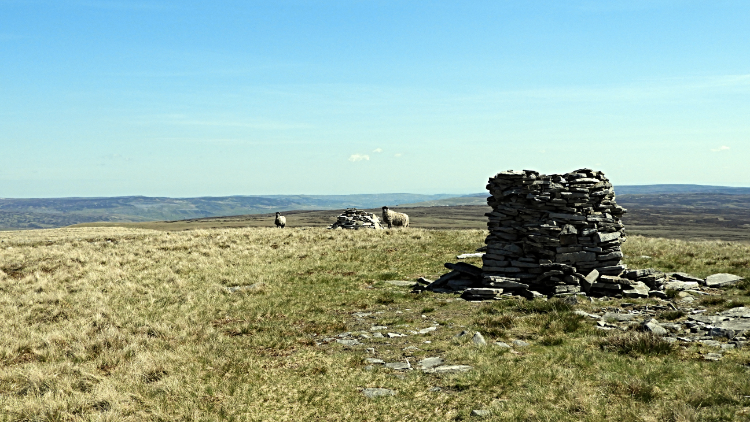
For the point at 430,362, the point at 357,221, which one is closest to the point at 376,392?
the point at 430,362

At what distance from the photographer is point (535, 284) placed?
18531 millimetres

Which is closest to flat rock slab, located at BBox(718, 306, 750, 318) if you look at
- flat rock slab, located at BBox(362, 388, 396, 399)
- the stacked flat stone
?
the stacked flat stone

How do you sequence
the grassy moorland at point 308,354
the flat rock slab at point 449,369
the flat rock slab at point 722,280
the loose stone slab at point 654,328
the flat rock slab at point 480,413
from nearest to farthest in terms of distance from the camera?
the flat rock slab at point 480,413 → the grassy moorland at point 308,354 → the flat rock slab at point 449,369 → the loose stone slab at point 654,328 → the flat rock slab at point 722,280

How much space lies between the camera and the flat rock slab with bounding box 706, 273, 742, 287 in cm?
1858

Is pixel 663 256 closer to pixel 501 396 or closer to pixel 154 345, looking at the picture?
pixel 501 396

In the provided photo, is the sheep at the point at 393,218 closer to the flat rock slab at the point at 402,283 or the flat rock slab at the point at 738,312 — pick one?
the flat rock slab at the point at 402,283

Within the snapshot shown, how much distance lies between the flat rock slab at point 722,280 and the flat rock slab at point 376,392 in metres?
15.5

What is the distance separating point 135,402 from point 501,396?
22.8 ft

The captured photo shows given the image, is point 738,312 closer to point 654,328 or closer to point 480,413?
point 654,328

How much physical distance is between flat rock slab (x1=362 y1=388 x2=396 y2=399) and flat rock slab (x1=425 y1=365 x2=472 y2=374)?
1362 mm

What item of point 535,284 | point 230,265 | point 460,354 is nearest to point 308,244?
point 230,265

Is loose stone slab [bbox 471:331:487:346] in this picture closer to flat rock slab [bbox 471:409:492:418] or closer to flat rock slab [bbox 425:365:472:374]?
flat rock slab [bbox 425:365:472:374]

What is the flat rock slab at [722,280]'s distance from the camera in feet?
61.0

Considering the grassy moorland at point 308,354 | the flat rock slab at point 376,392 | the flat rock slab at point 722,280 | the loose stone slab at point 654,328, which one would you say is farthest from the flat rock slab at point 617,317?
the flat rock slab at point 376,392
